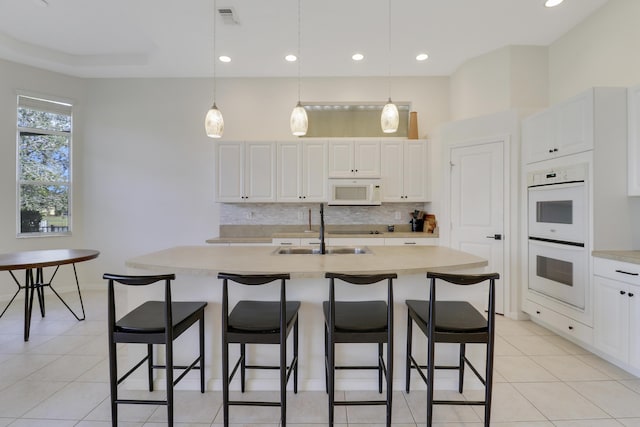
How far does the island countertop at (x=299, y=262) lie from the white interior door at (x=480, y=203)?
1.47 m

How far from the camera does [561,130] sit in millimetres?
2861

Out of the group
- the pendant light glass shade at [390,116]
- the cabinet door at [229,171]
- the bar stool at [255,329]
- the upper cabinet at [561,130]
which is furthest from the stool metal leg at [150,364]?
the upper cabinet at [561,130]

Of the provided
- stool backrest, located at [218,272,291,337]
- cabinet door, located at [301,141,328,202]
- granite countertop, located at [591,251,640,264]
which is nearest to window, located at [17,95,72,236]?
cabinet door, located at [301,141,328,202]

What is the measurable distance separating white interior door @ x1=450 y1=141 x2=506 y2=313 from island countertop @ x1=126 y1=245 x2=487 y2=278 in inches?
57.8

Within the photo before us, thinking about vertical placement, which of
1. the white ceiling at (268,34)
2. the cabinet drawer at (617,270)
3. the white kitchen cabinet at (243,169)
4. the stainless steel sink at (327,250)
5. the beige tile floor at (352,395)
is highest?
the white ceiling at (268,34)

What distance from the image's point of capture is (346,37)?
11.8 feet

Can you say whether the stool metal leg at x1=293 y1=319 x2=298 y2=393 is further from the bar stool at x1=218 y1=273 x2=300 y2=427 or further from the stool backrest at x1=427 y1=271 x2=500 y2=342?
the stool backrest at x1=427 y1=271 x2=500 y2=342

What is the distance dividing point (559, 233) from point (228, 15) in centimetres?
391

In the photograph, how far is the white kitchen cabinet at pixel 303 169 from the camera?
4367 mm

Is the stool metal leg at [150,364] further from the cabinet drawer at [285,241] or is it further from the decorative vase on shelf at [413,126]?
the decorative vase on shelf at [413,126]

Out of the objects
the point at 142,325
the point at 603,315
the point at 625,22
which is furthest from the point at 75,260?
the point at 625,22

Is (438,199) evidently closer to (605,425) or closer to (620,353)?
(620,353)

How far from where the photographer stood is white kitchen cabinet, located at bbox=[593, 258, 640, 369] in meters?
2.24

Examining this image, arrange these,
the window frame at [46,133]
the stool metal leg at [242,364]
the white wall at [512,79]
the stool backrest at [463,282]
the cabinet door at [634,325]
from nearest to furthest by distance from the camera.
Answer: the stool backrest at [463,282], the stool metal leg at [242,364], the cabinet door at [634,325], the white wall at [512,79], the window frame at [46,133]
